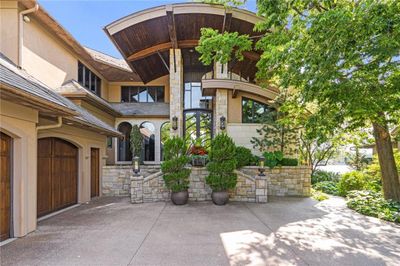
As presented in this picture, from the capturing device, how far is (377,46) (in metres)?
5.08

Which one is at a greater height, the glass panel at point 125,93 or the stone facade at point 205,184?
the glass panel at point 125,93

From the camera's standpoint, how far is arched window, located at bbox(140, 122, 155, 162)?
16609 mm

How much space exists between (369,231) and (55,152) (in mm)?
9087

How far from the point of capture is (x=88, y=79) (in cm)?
1446

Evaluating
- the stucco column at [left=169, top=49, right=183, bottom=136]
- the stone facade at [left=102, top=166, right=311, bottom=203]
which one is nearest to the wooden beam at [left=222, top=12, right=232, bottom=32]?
the stucco column at [left=169, top=49, right=183, bottom=136]

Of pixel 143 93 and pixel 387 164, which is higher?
pixel 143 93

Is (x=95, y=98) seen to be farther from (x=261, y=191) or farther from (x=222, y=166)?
(x=261, y=191)

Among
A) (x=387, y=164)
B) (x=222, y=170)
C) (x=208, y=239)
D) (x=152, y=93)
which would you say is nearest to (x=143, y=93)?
(x=152, y=93)

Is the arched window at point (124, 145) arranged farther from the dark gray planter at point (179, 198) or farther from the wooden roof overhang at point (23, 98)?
the wooden roof overhang at point (23, 98)

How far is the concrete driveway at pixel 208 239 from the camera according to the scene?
14.0 ft

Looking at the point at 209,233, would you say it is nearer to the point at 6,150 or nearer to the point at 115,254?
the point at 115,254

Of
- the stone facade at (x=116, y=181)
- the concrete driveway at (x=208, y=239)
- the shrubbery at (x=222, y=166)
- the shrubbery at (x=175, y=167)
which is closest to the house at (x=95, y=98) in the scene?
the stone facade at (x=116, y=181)

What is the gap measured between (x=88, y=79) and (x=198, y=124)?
7.06 meters

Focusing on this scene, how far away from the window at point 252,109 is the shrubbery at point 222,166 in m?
4.41
